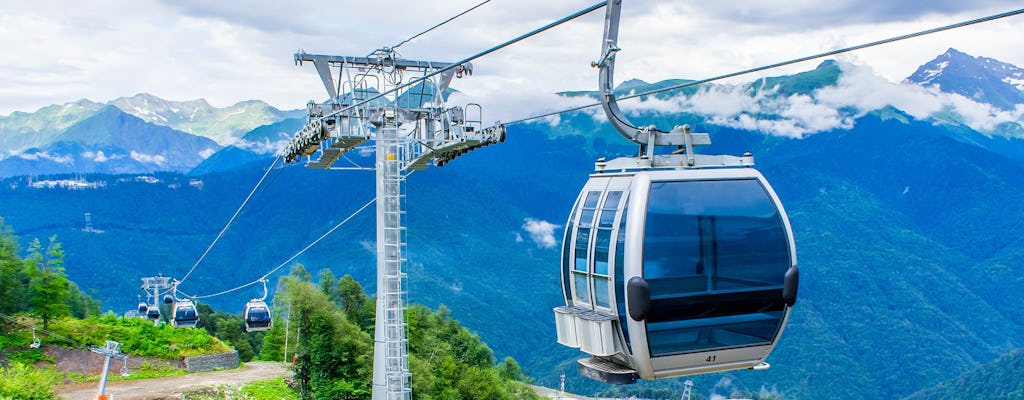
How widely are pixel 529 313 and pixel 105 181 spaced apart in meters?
71.7

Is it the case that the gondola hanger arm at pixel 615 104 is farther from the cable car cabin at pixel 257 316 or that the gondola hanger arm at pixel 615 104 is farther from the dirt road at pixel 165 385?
the dirt road at pixel 165 385

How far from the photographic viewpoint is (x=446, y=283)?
135250mm

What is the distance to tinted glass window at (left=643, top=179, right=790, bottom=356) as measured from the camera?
309 inches

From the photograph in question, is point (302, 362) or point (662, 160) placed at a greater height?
point (662, 160)

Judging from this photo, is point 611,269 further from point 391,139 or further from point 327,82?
point 327,82

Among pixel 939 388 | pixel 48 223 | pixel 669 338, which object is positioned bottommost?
pixel 939 388

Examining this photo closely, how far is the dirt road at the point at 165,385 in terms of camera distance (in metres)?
25.5

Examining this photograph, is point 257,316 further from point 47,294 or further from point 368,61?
point 47,294

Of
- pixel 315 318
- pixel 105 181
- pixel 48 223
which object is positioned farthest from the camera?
pixel 105 181

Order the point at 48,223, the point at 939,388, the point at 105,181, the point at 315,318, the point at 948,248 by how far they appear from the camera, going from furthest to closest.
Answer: the point at 948,248 < the point at 105,181 < the point at 48,223 < the point at 939,388 < the point at 315,318

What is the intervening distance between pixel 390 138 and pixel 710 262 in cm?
1070

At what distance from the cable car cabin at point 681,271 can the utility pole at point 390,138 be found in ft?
27.7

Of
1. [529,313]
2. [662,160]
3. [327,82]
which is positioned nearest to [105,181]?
[529,313]

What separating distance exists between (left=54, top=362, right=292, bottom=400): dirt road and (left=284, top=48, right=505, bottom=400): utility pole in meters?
10.8
